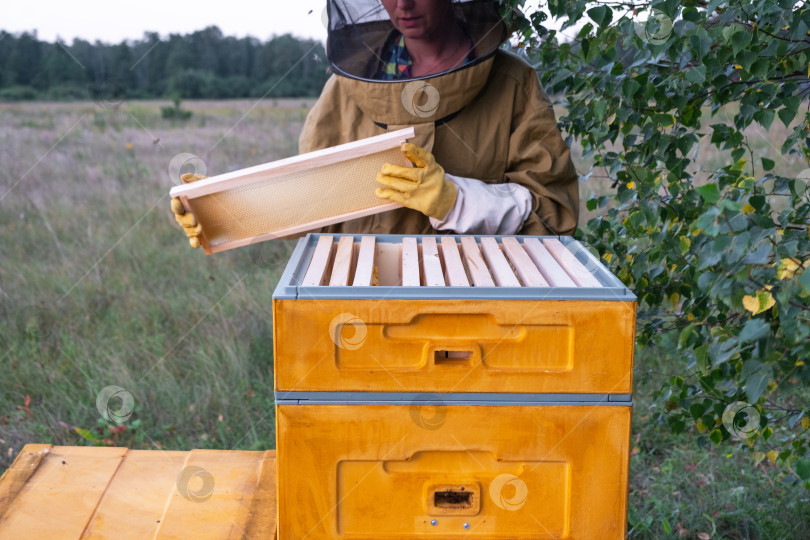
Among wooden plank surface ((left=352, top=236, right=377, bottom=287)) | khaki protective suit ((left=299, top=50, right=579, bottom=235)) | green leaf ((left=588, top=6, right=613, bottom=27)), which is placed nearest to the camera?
wooden plank surface ((left=352, top=236, right=377, bottom=287))

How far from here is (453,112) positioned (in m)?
2.20

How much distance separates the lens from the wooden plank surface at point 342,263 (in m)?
1.47

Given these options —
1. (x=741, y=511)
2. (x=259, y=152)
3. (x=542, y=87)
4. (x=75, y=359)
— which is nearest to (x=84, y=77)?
(x=259, y=152)

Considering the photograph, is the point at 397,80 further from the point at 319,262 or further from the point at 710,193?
the point at 710,193

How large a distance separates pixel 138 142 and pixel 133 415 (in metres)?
6.19

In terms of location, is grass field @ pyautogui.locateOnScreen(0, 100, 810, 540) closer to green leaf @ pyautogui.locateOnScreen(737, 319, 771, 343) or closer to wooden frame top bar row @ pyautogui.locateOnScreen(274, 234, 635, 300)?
wooden frame top bar row @ pyautogui.locateOnScreen(274, 234, 635, 300)

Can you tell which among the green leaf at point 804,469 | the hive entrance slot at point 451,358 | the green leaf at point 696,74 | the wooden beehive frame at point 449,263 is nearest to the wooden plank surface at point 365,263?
the wooden beehive frame at point 449,263

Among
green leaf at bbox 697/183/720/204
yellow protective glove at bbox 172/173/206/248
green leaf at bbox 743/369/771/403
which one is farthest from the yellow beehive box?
yellow protective glove at bbox 172/173/206/248

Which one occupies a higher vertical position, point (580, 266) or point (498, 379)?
point (580, 266)

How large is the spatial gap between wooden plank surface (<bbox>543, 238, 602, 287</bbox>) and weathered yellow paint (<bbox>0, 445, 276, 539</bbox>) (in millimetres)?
999

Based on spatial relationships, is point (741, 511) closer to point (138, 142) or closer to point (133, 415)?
point (133, 415)

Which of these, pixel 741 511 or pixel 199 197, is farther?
pixel 741 511

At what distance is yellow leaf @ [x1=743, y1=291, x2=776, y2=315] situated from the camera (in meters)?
1.14

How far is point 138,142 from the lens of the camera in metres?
8.91
